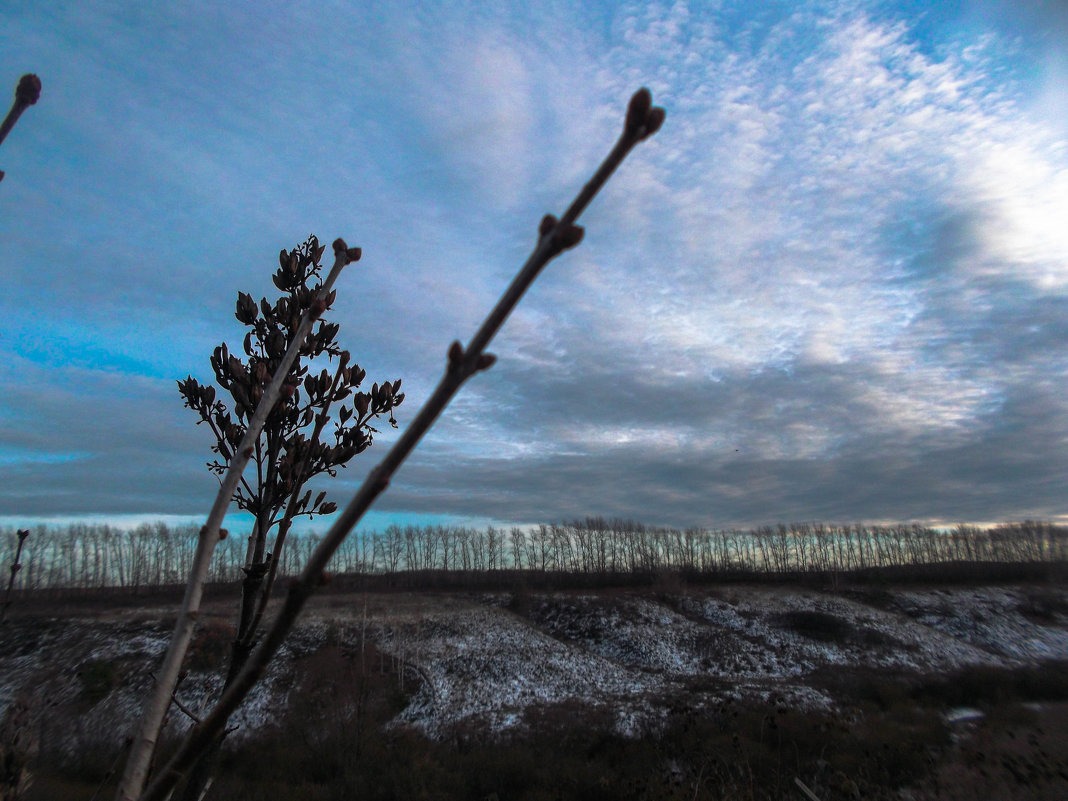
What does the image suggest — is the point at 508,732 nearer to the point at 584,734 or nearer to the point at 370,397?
the point at 584,734

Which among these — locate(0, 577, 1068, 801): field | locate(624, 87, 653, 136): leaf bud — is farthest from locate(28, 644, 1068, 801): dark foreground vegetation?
locate(624, 87, 653, 136): leaf bud

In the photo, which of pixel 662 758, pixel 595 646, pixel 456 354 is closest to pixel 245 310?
pixel 456 354

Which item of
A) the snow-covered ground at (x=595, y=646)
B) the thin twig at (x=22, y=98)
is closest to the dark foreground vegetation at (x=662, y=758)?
the snow-covered ground at (x=595, y=646)

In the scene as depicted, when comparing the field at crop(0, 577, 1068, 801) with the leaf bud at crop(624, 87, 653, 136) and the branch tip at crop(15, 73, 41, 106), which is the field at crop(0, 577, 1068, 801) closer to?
the branch tip at crop(15, 73, 41, 106)

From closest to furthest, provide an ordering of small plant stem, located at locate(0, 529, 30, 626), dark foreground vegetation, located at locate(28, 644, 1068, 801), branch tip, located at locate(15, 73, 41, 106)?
branch tip, located at locate(15, 73, 41, 106)
small plant stem, located at locate(0, 529, 30, 626)
dark foreground vegetation, located at locate(28, 644, 1068, 801)

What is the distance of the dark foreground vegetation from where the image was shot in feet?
37.4

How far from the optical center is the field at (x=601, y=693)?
41.1 feet

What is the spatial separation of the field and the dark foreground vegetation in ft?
0.27

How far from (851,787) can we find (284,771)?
1311 centimetres

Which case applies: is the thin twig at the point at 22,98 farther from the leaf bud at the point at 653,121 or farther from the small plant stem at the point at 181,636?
the leaf bud at the point at 653,121

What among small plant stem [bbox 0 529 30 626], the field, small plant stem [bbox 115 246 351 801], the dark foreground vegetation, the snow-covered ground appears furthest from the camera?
the snow-covered ground

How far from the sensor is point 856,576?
54.6m

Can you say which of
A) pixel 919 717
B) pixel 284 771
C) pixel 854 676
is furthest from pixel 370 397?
pixel 854 676

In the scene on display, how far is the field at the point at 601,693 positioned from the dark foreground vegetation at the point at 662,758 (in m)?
0.08
